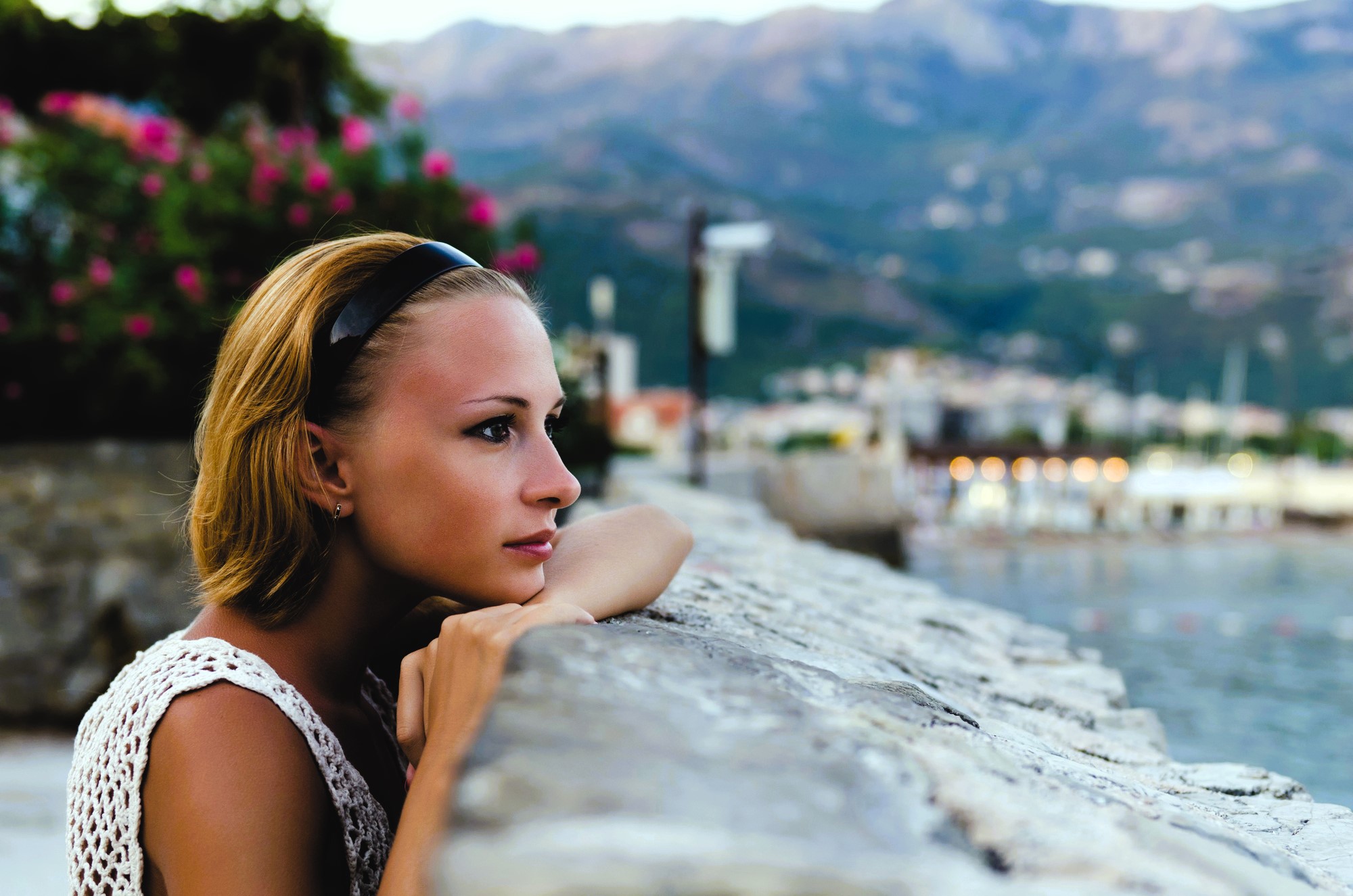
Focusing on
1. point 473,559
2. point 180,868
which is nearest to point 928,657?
point 473,559

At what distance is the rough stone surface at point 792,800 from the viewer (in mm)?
594

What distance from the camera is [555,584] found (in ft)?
4.74

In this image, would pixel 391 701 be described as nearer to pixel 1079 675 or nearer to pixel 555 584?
pixel 555 584

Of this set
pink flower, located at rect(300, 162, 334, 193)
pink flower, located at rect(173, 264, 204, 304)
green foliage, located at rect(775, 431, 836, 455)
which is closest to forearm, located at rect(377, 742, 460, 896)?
pink flower, located at rect(173, 264, 204, 304)


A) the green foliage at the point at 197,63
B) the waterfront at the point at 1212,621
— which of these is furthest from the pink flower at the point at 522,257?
the green foliage at the point at 197,63

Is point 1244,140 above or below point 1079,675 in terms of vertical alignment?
above

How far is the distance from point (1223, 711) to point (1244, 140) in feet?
680

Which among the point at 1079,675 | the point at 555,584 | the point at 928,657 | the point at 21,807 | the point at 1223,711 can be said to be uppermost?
the point at 555,584

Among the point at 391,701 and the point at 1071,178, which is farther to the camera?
the point at 1071,178

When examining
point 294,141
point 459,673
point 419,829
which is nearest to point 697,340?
point 294,141

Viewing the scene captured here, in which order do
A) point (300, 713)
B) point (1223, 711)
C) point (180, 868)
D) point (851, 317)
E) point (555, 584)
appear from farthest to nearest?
1. point (851, 317)
2. point (1223, 711)
3. point (555, 584)
4. point (300, 713)
5. point (180, 868)

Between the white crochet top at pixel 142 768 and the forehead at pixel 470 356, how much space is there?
384 mm

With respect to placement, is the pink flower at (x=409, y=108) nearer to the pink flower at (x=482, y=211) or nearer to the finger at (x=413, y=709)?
the pink flower at (x=482, y=211)

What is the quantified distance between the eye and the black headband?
19cm
